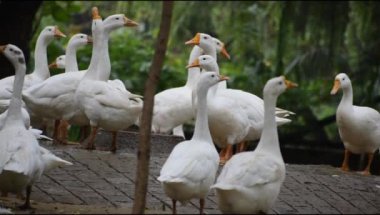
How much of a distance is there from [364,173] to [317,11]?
485 cm

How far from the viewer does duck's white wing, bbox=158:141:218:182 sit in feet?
31.4

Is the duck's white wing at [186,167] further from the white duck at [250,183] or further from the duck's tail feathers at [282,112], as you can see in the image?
the duck's tail feathers at [282,112]

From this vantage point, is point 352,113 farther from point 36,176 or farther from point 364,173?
point 36,176

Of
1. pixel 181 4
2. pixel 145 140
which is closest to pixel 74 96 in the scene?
pixel 145 140

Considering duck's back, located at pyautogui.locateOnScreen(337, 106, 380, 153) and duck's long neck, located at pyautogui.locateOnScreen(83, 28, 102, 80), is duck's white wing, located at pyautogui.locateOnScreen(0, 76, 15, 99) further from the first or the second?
duck's back, located at pyautogui.locateOnScreen(337, 106, 380, 153)

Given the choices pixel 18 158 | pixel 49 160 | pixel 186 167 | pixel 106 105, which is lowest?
pixel 49 160

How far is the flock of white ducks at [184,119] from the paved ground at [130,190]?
45cm

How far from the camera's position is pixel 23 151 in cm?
998

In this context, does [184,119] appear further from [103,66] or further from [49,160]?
[49,160]

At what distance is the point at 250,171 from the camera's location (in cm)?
945

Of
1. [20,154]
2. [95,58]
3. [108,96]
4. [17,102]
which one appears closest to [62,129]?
[95,58]

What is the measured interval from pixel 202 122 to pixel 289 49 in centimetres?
822

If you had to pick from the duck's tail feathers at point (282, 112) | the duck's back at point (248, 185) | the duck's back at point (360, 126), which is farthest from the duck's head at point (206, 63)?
the duck's back at point (248, 185)

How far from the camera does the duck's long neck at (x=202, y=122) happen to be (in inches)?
413
